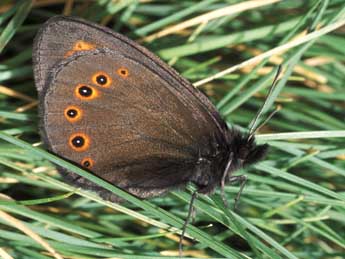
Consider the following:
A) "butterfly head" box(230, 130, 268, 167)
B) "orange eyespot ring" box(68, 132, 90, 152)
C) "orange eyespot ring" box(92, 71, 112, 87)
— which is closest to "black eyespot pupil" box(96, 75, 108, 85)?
"orange eyespot ring" box(92, 71, 112, 87)

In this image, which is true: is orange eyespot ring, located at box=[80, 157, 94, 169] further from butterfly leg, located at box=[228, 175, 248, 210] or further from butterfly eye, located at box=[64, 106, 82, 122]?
butterfly leg, located at box=[228, 175, 248, 210]

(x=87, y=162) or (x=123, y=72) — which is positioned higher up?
(x=123, y=72)

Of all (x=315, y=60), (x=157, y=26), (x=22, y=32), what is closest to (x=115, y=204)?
(x=157, y=26)

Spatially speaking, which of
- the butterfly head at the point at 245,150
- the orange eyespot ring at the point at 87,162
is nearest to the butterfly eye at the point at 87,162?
the orange eyespot ring at the point at 87,162

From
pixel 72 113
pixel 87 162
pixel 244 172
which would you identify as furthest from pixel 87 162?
pixel 244 172

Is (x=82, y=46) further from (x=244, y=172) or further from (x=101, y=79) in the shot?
(x=244, y=172)

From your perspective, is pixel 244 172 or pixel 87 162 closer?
pixel 87 162

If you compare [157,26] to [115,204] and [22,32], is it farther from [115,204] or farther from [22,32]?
[115,204]

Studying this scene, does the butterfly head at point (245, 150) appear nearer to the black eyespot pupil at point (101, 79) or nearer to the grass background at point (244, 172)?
the grass background at point (244, 172)
